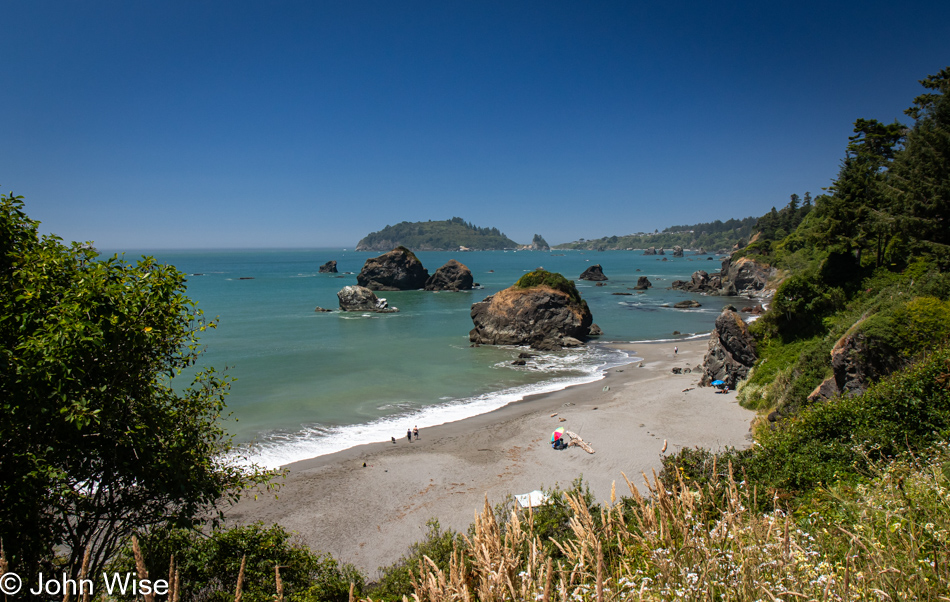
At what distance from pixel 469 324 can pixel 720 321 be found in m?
34.0

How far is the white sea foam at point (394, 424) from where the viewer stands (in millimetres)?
21819

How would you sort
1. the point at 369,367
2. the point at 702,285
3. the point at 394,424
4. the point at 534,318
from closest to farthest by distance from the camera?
1. the point at 394,424
2. the point at 369,367
3. the point at 534,318
4. the point at 702,285

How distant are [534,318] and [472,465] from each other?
28.7 metres

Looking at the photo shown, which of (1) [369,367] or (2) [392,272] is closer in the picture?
(1) [369,367]

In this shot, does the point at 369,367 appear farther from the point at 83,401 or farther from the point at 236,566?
the point at 83,401

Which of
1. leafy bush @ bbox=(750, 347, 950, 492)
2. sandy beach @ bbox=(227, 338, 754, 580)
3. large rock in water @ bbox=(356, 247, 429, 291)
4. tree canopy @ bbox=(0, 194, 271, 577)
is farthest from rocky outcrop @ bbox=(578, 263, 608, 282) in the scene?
tree canopy @ bbox=(0, 194, 271, 577)

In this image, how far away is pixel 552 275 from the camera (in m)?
50.7

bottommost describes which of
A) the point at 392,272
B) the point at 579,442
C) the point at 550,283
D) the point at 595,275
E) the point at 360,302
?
the point at 579,442

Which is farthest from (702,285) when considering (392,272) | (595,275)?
(392,272)

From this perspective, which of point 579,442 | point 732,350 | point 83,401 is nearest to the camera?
point 83,401

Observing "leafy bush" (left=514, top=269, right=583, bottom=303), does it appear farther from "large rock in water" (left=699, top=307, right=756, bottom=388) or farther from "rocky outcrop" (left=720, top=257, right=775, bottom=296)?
"rocky outcrop" (left=720, top=257, right=775, bottom=296)

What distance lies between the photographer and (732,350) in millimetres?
27938

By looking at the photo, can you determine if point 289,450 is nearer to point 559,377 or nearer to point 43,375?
point 43,375

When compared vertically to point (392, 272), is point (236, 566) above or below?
below
